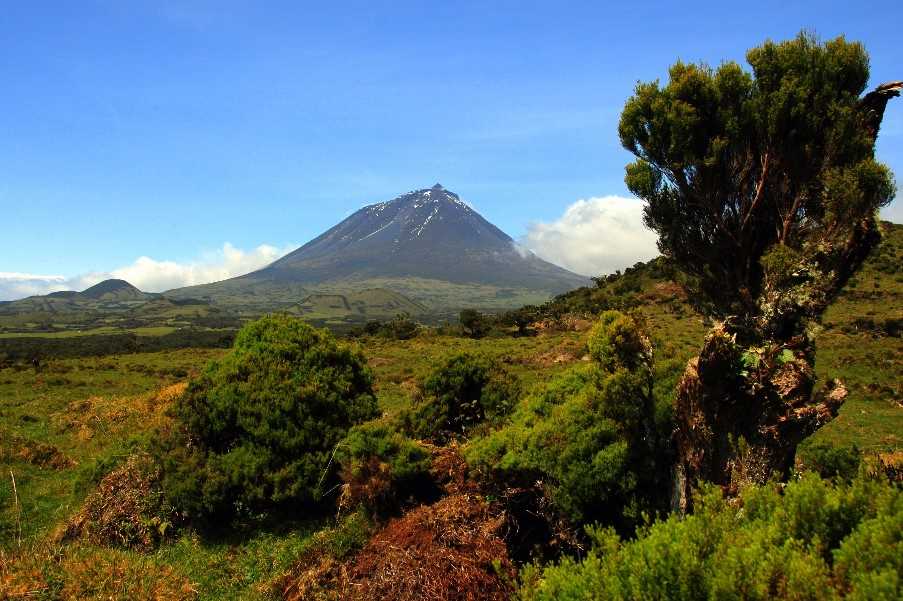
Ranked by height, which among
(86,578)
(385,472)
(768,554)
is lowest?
(86,578)

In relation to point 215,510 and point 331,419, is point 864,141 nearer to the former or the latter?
point 331,419

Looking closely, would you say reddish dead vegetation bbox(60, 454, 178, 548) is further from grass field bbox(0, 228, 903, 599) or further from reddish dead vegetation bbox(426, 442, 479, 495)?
reddish dead vegetation bbox(426, 442, 479, 495)

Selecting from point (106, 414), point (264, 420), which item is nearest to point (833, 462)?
point (264, 420)

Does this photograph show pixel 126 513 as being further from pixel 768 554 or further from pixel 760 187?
pixel 760 187

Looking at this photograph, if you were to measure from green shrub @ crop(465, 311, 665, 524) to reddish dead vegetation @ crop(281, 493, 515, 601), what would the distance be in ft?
2.72

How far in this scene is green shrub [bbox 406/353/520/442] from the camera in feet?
35.1

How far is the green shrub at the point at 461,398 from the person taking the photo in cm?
1070

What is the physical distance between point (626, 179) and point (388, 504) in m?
7.37

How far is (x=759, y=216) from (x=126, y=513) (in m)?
12.1

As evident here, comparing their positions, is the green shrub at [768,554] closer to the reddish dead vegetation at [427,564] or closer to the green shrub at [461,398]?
the reddish dead vegetation at [427,564]

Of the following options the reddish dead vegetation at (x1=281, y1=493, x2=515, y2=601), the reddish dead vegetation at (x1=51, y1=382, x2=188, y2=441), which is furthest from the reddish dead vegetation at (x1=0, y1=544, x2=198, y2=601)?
the reddish dead vegetation at (x1=51, y1=382, x2=188, y2=441)

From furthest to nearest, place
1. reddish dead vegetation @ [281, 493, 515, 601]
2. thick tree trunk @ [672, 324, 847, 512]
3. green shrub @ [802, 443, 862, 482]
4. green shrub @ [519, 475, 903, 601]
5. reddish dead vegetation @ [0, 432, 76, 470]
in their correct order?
reddish dead vegetation @ [0, 432, 76, 470] → green shrub @ [802, 443, 862, 482] → thick tree trunk @ [672, 324, 847, 512] → reddish dead vegetation @ [281, 493, 515, 601] → green shrub @ [519, 475, 903, 601]

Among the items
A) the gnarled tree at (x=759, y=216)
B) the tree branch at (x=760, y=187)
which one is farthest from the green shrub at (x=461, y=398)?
the tree branch at (x=760, y=187)

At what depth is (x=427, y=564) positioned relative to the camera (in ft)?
21.7
